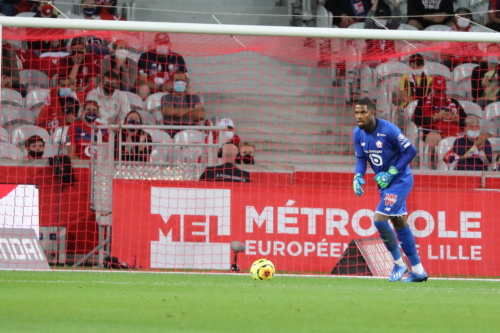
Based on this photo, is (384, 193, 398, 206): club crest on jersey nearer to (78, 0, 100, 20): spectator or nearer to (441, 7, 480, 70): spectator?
(441, 7, 480, 70): spectator

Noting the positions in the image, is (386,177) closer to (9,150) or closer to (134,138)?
(134,138)

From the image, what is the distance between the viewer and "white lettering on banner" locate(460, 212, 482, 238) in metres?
10.2

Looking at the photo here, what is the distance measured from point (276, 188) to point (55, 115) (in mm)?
4468

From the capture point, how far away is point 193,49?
10.9 meters

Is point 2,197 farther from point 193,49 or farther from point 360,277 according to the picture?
point 360,277

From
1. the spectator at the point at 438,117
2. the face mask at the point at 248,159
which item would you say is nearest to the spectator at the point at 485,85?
the spectator at the point at 438,117

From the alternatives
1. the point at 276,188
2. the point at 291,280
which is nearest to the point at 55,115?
the point at 276,188

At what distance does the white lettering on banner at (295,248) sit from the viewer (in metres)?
10.2

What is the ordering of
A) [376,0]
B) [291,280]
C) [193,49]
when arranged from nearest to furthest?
1. [291,280]
2. [193,49]
3. [376,0]

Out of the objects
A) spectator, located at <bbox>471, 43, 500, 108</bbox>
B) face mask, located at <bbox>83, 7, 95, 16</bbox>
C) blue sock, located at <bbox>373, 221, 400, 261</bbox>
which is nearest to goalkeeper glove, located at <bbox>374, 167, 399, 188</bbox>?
blue sock, located at <bbox>373, 221, 400, 261</bbox>

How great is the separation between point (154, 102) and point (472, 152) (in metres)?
4.95

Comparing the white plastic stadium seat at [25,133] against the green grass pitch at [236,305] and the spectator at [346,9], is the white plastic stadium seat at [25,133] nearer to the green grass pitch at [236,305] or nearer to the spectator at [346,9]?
the green grass pitch at [236,305]

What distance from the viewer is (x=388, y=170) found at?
820cm

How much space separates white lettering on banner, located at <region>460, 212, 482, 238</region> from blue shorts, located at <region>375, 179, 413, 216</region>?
2366 millimetres
